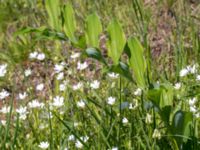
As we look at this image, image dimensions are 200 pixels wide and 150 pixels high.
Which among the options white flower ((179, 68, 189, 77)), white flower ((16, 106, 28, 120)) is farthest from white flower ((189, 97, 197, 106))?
white flower ((16, 106, 28, 120))

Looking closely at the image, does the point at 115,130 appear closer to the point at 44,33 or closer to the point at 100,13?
the point at 44,33

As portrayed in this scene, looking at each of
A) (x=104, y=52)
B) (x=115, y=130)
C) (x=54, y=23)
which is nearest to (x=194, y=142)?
(x=115, y=130)

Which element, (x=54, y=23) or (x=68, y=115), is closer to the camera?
(x=54, y=23)

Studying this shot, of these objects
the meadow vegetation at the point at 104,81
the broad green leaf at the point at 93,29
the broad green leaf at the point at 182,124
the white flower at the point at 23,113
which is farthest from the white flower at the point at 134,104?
the broad green leaf at the point at 93,29

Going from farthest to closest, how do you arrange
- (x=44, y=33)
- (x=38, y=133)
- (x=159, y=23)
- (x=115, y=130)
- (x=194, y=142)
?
1. (x=159, y=23)
2. (x=38, y=133)
3. (x=115, y=130)
4. (x=194, y=142)
5. (x=44, y=33)

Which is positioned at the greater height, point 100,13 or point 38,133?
point 100,13

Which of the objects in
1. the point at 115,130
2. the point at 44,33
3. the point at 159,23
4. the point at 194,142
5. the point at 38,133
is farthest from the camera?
the point at 159,23

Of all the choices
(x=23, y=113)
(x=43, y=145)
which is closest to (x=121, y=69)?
(x=43, y=145)

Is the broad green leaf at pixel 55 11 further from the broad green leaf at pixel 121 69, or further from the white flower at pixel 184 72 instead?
the white flower at pixel 184 72
